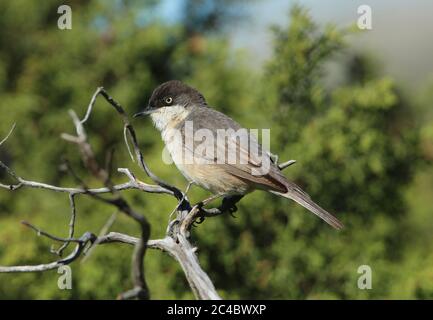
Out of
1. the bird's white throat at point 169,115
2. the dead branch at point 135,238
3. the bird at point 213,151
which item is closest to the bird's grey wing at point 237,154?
the bird at point 213,151

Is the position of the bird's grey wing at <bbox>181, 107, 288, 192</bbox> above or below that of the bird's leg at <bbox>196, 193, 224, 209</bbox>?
above

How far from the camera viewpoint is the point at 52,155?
5742 millimetres

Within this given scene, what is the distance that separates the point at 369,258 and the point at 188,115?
1.71 m

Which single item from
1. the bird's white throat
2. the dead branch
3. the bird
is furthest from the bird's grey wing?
the dead branch

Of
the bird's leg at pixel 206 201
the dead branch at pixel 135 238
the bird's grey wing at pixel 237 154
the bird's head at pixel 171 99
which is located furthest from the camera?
the bird's head at pixel 171 99

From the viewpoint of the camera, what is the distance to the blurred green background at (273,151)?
4699 mm

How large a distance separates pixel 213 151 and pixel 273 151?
79 centimetres

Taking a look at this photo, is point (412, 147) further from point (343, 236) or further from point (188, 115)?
point (188, 115)

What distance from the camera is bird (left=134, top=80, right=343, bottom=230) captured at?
3.89 meters

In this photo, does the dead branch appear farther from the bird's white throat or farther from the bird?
the bird's white throat

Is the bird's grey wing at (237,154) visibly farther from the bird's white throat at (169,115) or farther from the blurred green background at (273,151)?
the blurred green background at (273,151)

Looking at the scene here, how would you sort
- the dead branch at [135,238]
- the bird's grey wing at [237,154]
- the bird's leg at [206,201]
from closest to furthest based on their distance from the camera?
the dead branch at [135,238], the bird's leg at [206,201], the bird's grey wing at [237,154]
